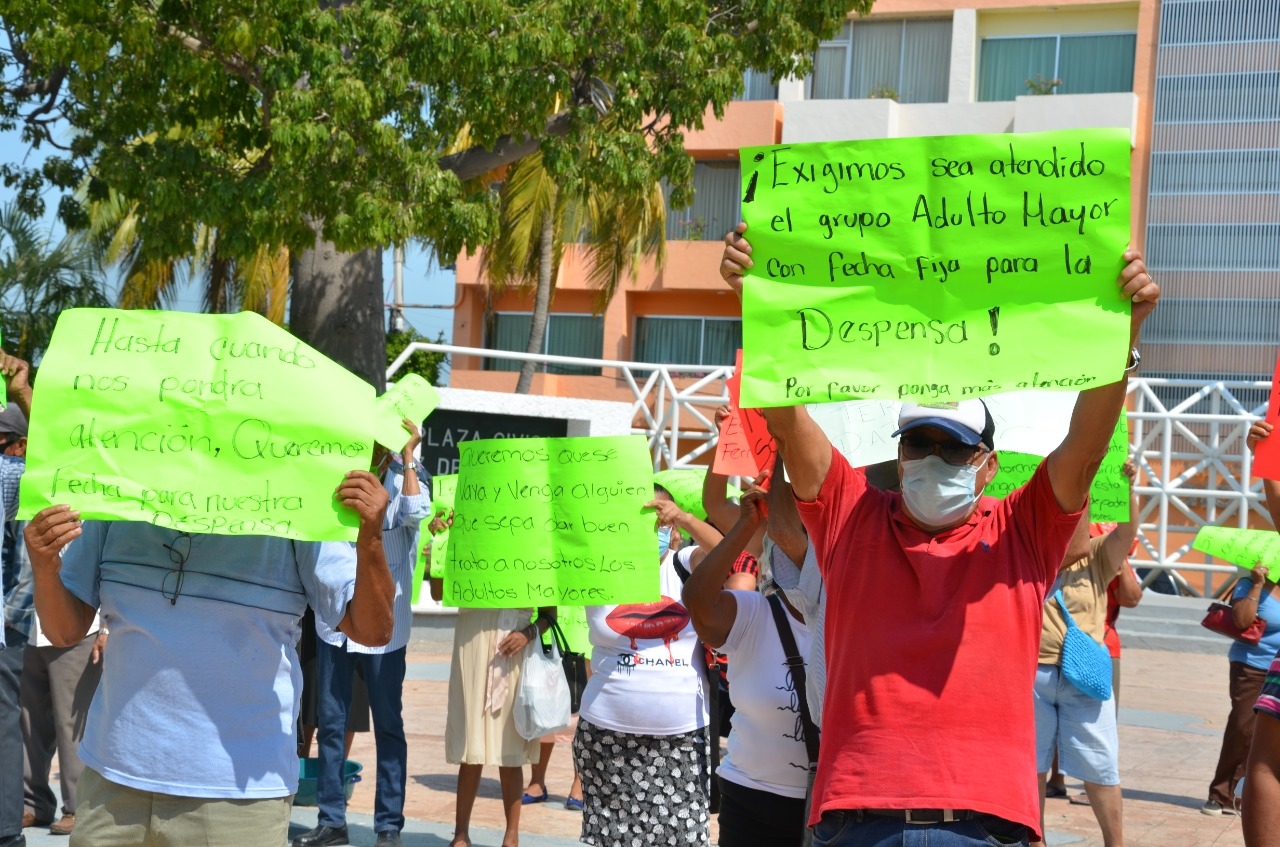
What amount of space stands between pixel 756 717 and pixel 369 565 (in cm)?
149

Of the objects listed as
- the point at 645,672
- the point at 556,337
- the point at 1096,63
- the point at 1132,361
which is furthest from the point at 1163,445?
the point at 1132,361

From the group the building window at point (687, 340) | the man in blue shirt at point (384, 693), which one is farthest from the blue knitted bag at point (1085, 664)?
the building window at point (687, 340)

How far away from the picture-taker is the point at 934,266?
3314 mm

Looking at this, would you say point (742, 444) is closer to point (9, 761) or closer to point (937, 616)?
point (937, 616)

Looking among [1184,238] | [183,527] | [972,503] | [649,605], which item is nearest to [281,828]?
[183,527]

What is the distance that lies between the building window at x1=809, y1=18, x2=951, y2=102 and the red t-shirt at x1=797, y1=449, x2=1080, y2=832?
77.4 ft

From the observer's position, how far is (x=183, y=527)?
363 centimetres

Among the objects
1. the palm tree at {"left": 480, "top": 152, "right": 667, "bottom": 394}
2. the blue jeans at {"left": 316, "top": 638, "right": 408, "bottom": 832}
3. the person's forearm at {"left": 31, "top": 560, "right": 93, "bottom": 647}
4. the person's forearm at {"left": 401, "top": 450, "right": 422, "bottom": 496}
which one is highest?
the palm tree at {"left": 480, "top": 152, "right": 667, "bottom": 394}

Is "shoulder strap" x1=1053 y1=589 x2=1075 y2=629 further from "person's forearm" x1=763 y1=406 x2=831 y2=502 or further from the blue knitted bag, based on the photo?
"person's forearm" x1=763 y1=406 x2=831 y2=502

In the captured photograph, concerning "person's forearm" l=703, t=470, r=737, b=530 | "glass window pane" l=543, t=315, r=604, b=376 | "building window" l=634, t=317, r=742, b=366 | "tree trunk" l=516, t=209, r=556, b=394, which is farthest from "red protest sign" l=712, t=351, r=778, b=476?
"glass window pane" l=543, t=315, r=604, b=376

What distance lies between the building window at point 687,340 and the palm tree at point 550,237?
1.56 meters

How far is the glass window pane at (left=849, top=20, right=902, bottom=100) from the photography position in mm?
26391

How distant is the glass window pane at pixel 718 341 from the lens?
27.6 m

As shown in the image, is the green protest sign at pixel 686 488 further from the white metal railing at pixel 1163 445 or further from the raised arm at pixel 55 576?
the white metal railing at pixel 1163 445
